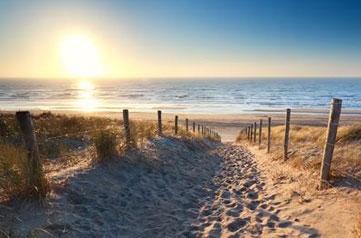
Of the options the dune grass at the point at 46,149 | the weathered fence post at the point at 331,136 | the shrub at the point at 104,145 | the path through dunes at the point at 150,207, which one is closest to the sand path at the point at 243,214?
the path through dunes at the point at 150,207

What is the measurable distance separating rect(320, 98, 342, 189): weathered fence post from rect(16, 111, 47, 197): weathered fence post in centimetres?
542

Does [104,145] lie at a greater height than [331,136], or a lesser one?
lesser

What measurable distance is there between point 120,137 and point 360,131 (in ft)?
23.6

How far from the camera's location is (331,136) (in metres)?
7.32

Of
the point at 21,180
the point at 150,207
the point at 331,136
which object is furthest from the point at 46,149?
the point at 331,136

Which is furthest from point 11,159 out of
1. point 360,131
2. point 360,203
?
point 360,131

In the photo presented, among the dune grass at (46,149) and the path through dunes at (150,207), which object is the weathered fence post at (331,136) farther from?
the dune grass at (46,149)

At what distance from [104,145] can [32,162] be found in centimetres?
285

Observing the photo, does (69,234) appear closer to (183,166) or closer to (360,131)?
(183,166)

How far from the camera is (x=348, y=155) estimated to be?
8656mm

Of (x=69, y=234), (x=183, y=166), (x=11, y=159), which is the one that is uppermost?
(x=11, y=159)

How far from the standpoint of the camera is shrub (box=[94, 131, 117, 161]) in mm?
8656

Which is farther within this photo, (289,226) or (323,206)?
(323,206)

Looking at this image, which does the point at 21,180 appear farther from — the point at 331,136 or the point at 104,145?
the point at 331,136
